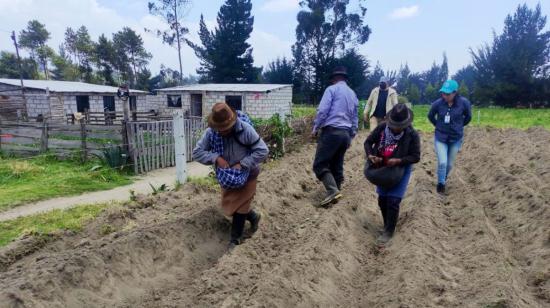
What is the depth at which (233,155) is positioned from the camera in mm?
4480

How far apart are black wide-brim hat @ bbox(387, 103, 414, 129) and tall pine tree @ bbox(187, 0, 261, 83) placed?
44035mm

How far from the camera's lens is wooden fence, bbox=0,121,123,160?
35.6 feet

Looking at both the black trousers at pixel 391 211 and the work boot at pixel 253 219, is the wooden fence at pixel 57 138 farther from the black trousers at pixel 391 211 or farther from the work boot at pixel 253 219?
the black trousers at pixel 391 211

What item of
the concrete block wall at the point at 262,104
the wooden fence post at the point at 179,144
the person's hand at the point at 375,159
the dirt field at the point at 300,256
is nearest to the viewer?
the dirt field at the point at 300,256

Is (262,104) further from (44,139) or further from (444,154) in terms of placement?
(444,154)

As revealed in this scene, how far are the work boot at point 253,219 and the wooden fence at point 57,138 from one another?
6.06m

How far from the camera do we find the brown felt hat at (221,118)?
425 cm

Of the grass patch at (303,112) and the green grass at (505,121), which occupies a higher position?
the grass patch at (303,112)

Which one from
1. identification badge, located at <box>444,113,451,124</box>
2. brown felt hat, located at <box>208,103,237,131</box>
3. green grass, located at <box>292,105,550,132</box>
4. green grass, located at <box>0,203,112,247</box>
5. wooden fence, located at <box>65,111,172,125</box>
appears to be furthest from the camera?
green grass, located at <box>292,105,550,132</box>

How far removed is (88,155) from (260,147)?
8096mm

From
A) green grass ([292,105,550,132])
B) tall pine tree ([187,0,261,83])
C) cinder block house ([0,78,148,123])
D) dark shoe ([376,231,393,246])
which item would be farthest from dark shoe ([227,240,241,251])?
tall pine tree ([187,0,261,83])

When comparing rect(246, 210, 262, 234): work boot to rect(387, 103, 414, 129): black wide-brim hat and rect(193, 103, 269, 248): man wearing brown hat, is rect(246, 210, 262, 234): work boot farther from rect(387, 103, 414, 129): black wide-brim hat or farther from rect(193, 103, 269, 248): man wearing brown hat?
rect(387, 103, 414, 129): black wide-brim hat

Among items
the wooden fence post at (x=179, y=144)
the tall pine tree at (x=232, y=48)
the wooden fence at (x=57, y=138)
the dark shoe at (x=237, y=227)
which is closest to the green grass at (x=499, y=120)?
the wooden fence at (x=57, y=138)

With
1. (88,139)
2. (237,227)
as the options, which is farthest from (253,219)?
(88,139)
